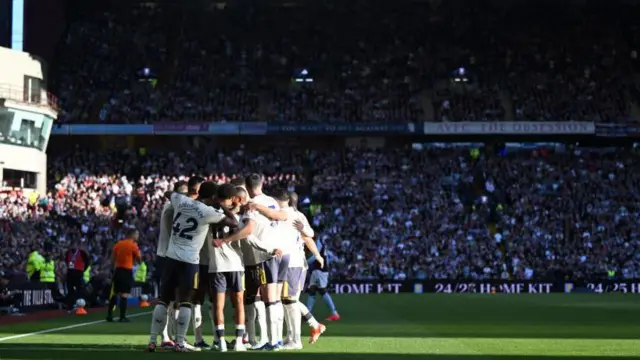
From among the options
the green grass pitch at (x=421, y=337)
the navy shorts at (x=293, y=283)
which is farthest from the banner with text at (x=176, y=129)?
the navy shorts at (x=293, y=283)

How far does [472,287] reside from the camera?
49.9 meters

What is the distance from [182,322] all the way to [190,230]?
1194 mm

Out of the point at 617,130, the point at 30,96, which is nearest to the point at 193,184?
the point at 30,96

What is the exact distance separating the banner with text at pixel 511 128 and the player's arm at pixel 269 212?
47.1 m

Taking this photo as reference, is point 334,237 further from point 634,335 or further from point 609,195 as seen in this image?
point 634,335

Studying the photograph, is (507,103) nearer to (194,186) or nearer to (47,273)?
(47,273)

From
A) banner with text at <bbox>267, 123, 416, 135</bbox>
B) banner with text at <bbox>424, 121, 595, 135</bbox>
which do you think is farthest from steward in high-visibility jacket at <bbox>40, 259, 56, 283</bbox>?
banner with text at <bbox>424, 121, 595, 135</bbox>

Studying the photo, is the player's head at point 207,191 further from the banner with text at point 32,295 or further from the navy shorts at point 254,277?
the banner with text at point 32,295

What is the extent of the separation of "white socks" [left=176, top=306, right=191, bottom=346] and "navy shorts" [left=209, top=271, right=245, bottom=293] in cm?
47

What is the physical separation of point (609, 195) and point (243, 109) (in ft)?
67.9

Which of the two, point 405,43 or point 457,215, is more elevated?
point 405,43

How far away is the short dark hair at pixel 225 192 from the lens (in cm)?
1455

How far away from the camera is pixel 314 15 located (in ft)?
224

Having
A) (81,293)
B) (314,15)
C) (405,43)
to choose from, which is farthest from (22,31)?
(81,293)
